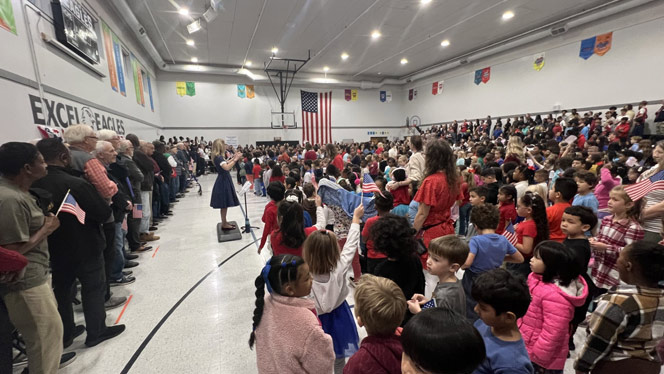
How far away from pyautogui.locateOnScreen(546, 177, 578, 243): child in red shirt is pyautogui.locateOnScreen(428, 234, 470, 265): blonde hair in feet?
4.42

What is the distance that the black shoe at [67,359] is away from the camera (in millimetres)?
2117

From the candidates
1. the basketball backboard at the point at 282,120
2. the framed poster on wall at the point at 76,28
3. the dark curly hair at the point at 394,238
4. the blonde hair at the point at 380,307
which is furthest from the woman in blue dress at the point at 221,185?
the basketball backboard at the point at 282,120

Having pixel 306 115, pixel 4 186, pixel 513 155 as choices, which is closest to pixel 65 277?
pixel 4 186

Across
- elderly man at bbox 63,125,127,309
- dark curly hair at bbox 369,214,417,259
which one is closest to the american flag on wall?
elderly man at bbox 63,125,127,309

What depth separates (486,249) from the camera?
1.91m

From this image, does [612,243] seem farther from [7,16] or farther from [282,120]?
[282,120]

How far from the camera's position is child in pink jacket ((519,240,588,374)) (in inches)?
54.6

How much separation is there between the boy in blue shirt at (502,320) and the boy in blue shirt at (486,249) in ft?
2.36

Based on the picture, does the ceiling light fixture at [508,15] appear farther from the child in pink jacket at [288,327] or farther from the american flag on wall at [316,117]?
the child in pink jacket at [288,327]

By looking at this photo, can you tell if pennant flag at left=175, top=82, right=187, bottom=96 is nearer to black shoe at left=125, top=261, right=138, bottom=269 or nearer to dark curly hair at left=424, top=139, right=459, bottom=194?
black shoe at left=125, top=261, right=138, bottom=269

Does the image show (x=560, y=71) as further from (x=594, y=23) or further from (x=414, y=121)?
(x=414, y=121)

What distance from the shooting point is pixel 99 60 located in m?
6.03

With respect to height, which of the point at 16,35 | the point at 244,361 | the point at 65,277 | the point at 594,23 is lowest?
the point at 244,361

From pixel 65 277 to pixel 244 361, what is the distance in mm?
1550
